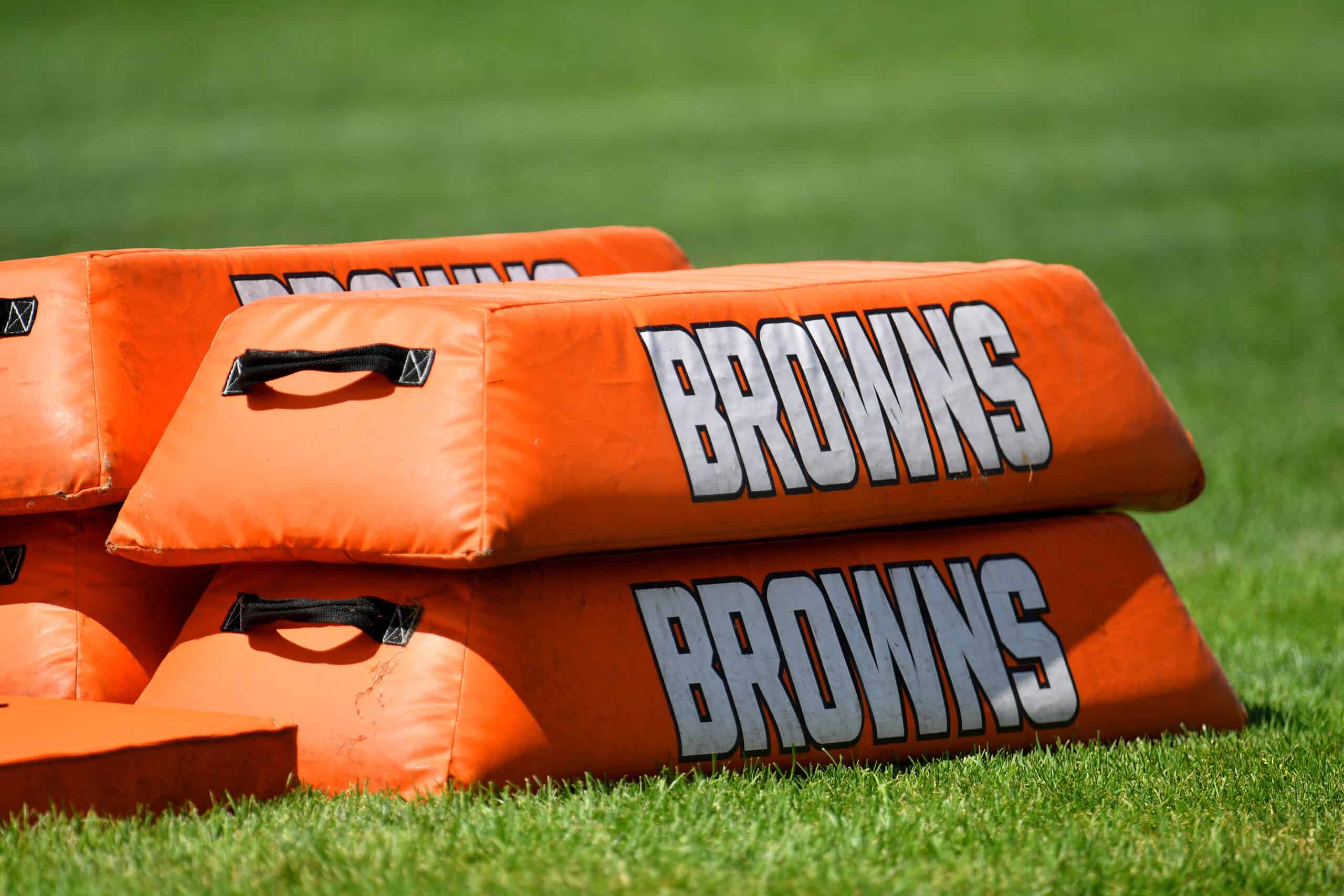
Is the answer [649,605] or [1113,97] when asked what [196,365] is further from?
[1113,97]

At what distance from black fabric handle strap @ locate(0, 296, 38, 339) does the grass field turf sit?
1.39 m

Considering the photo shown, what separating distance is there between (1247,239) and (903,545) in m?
15.4

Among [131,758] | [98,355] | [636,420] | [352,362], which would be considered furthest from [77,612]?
[636,420]

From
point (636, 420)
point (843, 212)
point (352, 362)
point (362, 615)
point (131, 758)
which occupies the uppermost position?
point (352, 362)

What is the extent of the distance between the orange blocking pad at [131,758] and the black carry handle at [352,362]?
0.78 meters

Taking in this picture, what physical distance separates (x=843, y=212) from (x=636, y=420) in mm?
18953

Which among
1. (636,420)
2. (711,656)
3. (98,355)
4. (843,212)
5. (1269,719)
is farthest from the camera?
(843,212)

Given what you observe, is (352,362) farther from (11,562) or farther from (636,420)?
(11,562)

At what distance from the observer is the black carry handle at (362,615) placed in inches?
154

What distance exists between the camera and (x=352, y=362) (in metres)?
3.93

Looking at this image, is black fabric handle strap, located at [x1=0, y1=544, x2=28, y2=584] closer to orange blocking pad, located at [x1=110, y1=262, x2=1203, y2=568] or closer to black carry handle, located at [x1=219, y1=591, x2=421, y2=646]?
orange blocking pad, located at [x1=110, y1=262, x2=1203, y2=568]

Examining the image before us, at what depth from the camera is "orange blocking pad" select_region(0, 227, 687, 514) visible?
4215 mm

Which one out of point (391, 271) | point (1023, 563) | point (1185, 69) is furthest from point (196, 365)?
point (1185, 69)

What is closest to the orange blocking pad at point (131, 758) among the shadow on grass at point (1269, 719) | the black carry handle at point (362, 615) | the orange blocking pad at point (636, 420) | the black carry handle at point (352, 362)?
the black carry handle at point (362, 615)
